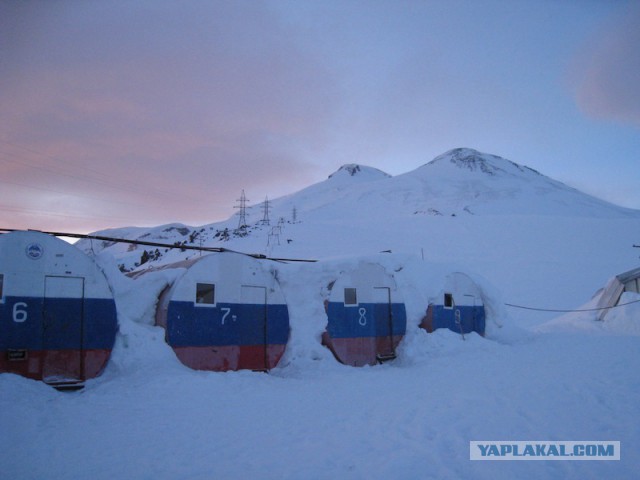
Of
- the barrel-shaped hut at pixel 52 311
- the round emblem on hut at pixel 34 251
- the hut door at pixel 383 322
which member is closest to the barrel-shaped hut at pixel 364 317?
the hut door at pixel 383 322

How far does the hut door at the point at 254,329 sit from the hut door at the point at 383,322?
3.68 m

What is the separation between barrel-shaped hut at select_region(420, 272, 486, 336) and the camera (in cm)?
1437

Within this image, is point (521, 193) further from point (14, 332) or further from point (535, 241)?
point (14, 332)

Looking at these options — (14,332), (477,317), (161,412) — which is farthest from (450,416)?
(477,317)

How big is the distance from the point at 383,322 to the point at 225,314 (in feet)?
16.4

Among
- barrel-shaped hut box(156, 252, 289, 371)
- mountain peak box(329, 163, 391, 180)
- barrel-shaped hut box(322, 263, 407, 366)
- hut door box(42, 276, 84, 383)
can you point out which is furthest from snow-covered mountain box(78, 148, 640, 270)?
hut door box(42, 276, 84, 383)

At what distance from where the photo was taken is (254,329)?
1070 centimetres

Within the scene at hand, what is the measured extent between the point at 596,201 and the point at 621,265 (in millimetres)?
94490

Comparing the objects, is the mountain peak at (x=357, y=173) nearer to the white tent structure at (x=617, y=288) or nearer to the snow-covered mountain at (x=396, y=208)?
the snow-covered mountain at (x=396, y=208)

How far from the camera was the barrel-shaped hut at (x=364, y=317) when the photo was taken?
39.8 ft

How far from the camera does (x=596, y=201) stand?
11412 cm

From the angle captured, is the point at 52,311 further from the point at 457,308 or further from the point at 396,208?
the point at 396,208

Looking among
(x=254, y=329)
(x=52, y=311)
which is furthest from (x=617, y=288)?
(x=52, y=311)

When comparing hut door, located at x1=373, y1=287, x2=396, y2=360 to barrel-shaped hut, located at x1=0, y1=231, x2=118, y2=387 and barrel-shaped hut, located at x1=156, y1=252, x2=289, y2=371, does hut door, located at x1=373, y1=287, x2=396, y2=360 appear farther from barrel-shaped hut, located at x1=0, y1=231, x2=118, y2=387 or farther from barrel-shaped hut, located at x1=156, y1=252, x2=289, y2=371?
barrel-shaped hut, located at x1=0, y1=231, x2=118, y2=387
